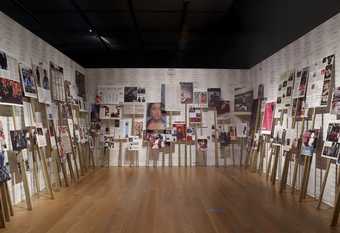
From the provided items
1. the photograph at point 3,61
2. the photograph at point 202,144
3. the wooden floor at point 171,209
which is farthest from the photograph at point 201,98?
the photograph at point 3,61

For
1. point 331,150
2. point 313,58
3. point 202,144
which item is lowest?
point 202,144

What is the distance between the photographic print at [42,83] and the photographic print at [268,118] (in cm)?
474

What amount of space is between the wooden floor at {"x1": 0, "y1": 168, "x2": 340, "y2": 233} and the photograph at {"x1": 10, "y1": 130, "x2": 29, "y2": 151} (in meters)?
0.92

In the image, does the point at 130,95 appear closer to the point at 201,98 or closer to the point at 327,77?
the point at 201,98

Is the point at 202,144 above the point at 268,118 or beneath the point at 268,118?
beneath

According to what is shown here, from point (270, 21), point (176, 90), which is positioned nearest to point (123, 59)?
point (176, 90)

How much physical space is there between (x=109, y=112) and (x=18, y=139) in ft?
16.3

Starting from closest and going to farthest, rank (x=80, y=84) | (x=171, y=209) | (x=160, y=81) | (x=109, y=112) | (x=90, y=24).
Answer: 1. (x=171, y=209)
2. (x=90, y=24)
3. (x=80, y=84)
4. (x=109, y=112)
5. (x=160, y=81)

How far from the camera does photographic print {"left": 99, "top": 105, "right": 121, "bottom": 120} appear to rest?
10.2 meters

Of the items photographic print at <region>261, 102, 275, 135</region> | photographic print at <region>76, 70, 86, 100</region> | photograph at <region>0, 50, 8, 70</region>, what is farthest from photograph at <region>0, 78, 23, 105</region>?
photographic print at <region>261, 102, 275, 135</region>

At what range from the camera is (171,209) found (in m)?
5.35

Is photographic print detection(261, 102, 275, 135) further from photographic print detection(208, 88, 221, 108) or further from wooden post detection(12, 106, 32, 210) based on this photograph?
wooden post detection(12, 106, 32, 210)

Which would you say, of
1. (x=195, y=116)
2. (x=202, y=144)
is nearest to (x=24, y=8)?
(x=195, y=116)

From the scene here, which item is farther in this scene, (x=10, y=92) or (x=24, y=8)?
(x=24, y=8)
